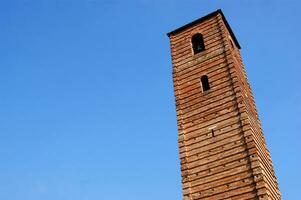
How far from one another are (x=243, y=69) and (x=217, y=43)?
2.71 metres

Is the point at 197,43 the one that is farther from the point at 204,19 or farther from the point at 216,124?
the point at 216,124

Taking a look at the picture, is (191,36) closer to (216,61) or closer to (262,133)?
(216,61)

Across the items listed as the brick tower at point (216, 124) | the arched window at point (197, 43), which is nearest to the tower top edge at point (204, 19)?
the brick tower at point (216, 124)

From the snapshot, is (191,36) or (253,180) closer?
(253,180)

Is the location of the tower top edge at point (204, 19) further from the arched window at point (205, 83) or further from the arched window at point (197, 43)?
the arched window at point (205, 83)

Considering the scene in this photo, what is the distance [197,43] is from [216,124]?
6191 millimetres

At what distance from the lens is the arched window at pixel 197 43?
71.5ft

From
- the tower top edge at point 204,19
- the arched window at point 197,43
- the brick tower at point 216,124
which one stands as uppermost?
the tower top edge at point 204,19

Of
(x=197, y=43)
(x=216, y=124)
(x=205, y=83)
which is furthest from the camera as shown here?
(x=197, y=43)

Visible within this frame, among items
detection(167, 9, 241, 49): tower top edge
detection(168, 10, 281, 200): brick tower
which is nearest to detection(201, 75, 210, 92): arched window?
detection(168, 10, 281, 200): brick tower

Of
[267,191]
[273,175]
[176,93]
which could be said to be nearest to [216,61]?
[176,93]

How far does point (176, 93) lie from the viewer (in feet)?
66.9

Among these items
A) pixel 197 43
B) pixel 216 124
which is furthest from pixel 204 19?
pixel 216 124

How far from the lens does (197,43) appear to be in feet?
73.4
